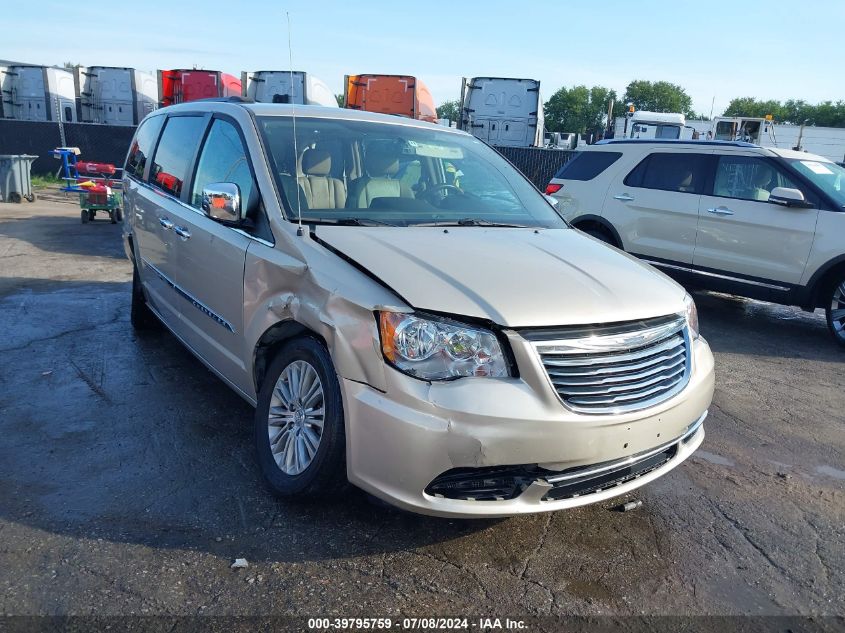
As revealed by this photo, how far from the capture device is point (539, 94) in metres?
17.1

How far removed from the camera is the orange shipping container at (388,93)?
16062 mm

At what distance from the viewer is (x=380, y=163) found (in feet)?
13.0

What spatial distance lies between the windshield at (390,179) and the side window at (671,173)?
13.2 feet

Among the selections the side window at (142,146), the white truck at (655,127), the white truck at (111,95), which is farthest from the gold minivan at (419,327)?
the white truck at (655,127)

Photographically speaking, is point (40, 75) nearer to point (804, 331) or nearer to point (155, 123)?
point (155, 123)

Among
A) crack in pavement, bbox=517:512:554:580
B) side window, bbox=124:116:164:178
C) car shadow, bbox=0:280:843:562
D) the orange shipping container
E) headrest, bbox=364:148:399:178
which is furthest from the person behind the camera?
the orange shipping container

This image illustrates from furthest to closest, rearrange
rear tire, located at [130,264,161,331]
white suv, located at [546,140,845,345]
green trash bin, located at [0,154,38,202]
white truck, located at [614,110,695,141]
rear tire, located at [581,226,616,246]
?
white truck, located at [614,110,695,141] → green trash bin, located at [0,154,38,202] → rear tire, located at [581,226,616,246] → white suv, located at [546,140,845,345] → rear tire, located at [130,264,161,331]

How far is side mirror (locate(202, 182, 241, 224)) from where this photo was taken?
11.4 ft

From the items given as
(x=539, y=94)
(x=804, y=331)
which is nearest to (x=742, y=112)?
(x=539, y=94)

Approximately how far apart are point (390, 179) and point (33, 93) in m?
21.2

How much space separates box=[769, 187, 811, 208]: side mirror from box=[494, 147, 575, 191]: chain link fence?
8361 millimetres

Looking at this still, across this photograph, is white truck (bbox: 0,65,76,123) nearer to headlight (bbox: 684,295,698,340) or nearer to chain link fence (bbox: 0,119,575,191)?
chain link fence (bbox: 0,119,575,191)

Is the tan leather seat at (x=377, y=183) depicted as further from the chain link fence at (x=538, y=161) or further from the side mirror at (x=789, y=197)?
the chain link fence at (x=538, y=161)

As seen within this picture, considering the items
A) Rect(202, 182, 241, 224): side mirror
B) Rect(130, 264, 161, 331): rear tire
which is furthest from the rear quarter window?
Rect(202, 182, 241, 224): side mirror
